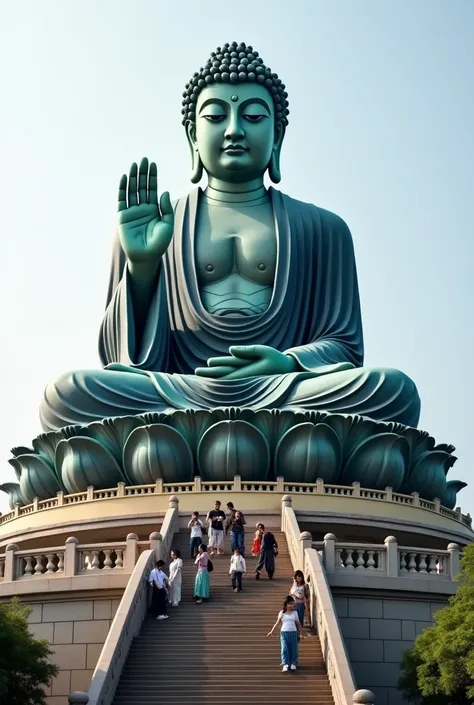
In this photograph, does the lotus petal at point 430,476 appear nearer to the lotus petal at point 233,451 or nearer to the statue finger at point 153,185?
the lotus petal at point 233,451

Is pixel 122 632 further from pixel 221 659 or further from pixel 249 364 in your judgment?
pixel 249 364

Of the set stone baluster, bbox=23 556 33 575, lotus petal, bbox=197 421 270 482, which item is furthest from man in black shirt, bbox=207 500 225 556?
lotus petal, bbox=197 421 270 482

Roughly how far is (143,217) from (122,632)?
12610mm

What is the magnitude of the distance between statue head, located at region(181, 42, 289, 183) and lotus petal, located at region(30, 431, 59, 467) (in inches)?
267

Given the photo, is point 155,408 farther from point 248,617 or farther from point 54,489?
point 248,617

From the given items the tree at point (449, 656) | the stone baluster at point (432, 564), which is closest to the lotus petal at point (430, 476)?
the stone baluster at point (432, 564)

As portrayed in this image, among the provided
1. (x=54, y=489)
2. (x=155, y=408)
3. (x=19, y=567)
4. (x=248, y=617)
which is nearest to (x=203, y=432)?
(x=155, y=408)

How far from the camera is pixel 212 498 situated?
71.2 ft

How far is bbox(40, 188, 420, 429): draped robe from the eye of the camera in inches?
939

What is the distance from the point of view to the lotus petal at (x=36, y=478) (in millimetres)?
24328

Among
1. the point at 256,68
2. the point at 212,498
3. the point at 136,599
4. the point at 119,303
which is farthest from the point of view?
the point at 256,68

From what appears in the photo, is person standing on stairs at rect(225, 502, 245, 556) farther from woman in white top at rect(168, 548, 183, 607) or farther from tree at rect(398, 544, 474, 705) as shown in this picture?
tree at rect(398, 544, 474, 705)

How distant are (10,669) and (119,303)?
12.9m

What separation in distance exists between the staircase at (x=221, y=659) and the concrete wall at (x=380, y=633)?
975 millimetres
